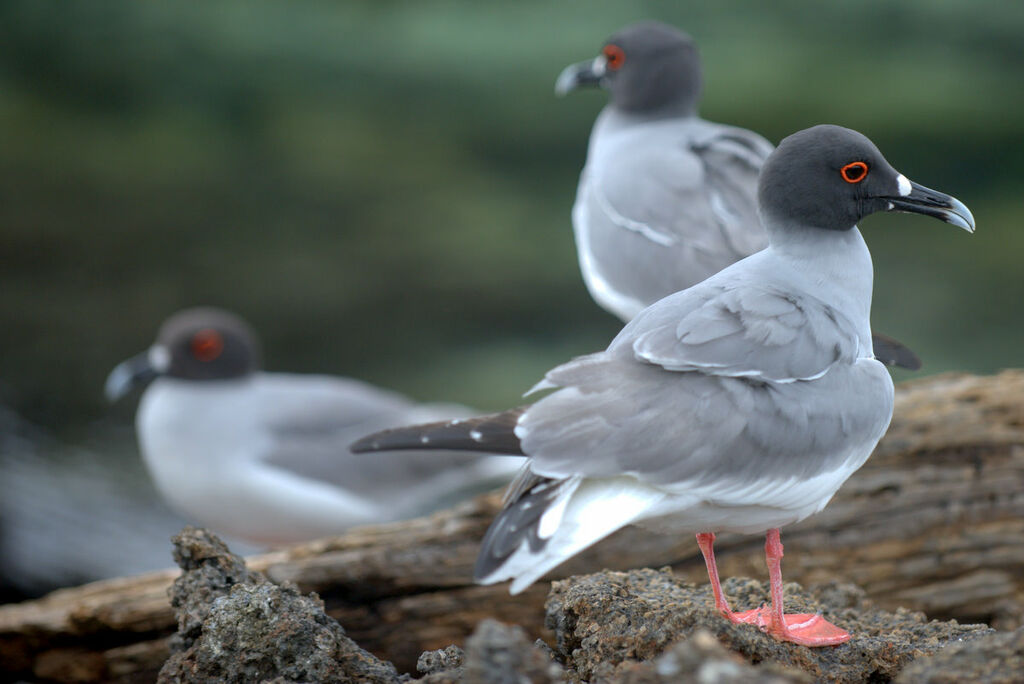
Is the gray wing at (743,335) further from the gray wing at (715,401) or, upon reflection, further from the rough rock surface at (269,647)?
the rough rock surface at (269,647)

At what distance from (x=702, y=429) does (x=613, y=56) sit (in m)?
2.95

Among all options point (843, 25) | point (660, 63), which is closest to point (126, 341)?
point (660, 63)

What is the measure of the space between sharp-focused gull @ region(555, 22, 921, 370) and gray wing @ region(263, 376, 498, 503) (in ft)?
5.45

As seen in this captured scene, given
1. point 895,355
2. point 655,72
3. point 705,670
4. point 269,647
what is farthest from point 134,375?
point 705,670

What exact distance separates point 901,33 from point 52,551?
7028 millimetres

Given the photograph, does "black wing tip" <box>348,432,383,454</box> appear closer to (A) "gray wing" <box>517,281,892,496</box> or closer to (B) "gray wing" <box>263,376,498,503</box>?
(A) "gray wing" <box>517,281,892,496</box>

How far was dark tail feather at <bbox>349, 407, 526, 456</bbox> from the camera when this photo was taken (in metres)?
2.25

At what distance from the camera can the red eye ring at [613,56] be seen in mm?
4848

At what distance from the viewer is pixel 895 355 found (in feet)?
9.43

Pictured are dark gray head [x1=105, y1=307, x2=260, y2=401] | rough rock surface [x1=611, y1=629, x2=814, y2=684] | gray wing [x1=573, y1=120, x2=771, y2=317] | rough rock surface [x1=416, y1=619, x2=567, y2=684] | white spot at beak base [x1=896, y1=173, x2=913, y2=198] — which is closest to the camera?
rough rock surface [x1=611, y1=629, x2=814, y2=684]

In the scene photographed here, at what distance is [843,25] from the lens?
9109 mm

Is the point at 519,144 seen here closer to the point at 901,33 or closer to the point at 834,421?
the point at 901,33

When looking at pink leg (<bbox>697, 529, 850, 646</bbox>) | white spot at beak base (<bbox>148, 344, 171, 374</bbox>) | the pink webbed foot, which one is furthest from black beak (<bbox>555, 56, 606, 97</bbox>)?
the pink webbed foot

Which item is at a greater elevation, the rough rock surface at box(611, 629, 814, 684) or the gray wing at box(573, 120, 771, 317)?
the gray wing at box(573, 120, 771, 317)
